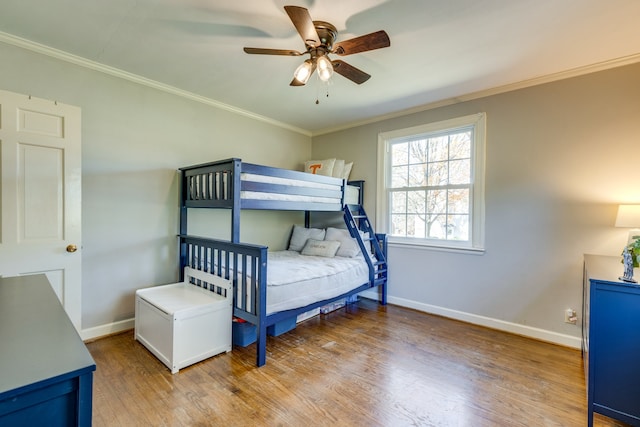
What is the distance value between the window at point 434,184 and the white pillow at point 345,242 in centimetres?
46

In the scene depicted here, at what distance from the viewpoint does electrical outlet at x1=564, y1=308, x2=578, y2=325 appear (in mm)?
2617

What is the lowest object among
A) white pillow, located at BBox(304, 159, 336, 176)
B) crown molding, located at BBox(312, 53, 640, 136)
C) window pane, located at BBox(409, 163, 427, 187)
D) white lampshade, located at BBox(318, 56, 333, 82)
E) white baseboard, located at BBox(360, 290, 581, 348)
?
white baseboard, located at BBox(360, 290, 581, 348)

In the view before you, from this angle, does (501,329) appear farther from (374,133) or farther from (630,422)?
(374,133)

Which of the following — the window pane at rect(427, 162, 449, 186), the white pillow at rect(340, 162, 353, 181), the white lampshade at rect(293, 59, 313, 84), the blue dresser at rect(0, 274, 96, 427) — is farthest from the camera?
the white pillow at rect(340, 162, 353, 181)

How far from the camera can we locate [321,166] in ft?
13.9

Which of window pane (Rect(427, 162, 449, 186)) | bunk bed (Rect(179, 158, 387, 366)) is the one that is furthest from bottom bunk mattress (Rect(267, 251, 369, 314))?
window pane (Rect(427, 162, 449, 186))

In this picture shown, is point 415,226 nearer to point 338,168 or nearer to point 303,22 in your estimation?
point 338,168

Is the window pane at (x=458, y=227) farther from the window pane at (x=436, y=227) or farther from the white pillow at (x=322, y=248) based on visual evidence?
the white pillow at (x=322, y=248)

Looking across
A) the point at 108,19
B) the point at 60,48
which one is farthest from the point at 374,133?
the point at 60,48

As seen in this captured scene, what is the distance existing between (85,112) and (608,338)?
161 inches

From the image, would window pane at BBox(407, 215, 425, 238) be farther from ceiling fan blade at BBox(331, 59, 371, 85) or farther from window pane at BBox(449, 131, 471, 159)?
ceiling fan blade at BBox(331, 59, 371, 85)

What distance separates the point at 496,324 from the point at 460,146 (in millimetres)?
1953

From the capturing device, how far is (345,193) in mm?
3646

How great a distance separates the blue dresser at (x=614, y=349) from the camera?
154 cm
